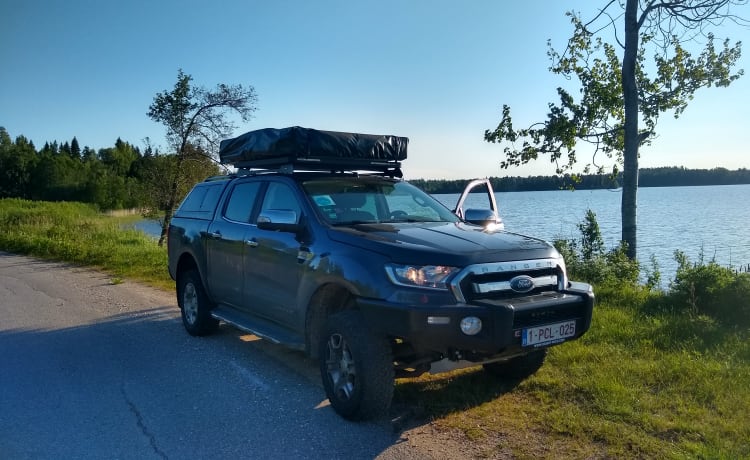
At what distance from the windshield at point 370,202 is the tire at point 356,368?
103 centimetres

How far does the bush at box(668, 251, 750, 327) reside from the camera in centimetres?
613

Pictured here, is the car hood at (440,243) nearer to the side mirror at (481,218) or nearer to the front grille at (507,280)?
the front grille at (507,280)

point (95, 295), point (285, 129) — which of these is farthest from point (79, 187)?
point (285, 129)

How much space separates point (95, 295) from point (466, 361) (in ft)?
26.4

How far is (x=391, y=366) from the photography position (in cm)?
410

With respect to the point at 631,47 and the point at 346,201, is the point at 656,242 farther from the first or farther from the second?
the point at 346,201

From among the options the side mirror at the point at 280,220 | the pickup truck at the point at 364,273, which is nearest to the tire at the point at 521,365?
the pickup truck at the point at 364,273

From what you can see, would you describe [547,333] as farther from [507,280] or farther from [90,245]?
[90,245]

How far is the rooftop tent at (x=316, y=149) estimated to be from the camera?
5664 millimetres

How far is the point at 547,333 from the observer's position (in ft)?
13.4

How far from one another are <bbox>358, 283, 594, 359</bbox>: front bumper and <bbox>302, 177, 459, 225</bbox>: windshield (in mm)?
1249

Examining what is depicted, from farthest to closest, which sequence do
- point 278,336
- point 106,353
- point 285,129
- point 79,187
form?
point 79,187 → point 106,353 → point 285,129 → point 278,336

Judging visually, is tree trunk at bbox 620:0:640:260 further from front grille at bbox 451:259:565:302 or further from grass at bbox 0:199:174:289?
grass at bbox 0:199:174:289

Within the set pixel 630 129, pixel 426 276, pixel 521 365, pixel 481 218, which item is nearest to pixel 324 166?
pixel 481 218
